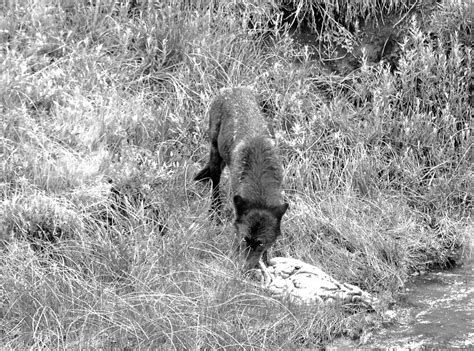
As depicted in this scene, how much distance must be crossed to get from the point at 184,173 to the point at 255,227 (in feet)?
5.07

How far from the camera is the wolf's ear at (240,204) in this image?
8.12 meters

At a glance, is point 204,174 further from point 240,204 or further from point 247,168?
point 240,204

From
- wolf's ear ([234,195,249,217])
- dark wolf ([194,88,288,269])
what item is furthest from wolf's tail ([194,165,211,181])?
wolf's ear ([234,195,249,217])

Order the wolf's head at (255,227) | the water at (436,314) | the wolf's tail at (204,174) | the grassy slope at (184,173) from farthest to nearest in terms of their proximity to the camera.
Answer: the wolf's tail at (204,174) → the wolf's head at (255,227) → the water at (436,314) → the grassy slope at (184,173)

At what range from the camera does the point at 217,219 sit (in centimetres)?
903

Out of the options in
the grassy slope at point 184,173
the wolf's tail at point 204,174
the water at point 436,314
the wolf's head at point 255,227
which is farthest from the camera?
the wolf's tail at point 204,174

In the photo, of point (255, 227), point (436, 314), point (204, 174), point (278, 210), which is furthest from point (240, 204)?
point (436, 314)

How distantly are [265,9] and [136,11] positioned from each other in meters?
1.88

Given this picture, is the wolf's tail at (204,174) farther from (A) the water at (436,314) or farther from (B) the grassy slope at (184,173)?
(A) the water at (436,314)

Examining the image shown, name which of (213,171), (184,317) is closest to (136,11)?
(213,171)

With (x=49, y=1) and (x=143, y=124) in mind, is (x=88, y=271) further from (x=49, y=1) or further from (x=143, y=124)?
(x=49, y=1)

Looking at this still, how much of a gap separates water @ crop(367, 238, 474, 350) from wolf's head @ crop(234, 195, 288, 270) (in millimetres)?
1428

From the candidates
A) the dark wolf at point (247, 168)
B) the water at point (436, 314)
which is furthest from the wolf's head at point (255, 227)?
the water at point (436, 314)

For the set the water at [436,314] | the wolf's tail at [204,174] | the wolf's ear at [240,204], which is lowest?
the water at [436,314]
